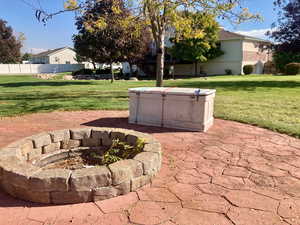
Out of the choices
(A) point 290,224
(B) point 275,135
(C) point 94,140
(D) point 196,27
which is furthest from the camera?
(D) point 196,27

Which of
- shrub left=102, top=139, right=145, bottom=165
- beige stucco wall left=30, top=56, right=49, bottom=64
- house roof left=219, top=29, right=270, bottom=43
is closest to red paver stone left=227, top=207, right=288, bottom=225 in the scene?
shrub left=102, top=139, right=145, bottom=165

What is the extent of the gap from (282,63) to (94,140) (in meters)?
28.8

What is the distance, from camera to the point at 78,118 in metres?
5.23

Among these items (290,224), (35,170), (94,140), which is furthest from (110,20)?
(290,224)

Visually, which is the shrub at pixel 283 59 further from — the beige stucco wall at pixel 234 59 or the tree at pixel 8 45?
the tree at pixel 8 45

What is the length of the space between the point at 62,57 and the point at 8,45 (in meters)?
17.2

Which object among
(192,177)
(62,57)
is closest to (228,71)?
(192,177)

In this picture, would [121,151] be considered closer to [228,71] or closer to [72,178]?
[72,178]

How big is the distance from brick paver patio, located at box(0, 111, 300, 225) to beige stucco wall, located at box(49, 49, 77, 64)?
177ft

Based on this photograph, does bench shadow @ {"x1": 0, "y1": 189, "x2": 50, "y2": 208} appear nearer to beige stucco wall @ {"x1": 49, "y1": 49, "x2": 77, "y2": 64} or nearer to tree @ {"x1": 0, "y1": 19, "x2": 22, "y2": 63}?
tree @ {"x1": 0, "y1": 19, "x2": 22, "y2": 63}

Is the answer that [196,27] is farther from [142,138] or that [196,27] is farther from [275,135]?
[142,138]

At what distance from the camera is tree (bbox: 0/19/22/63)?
36.4 m

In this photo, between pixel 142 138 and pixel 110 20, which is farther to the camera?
pixel 110 20

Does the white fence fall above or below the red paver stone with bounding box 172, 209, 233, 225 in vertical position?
above
